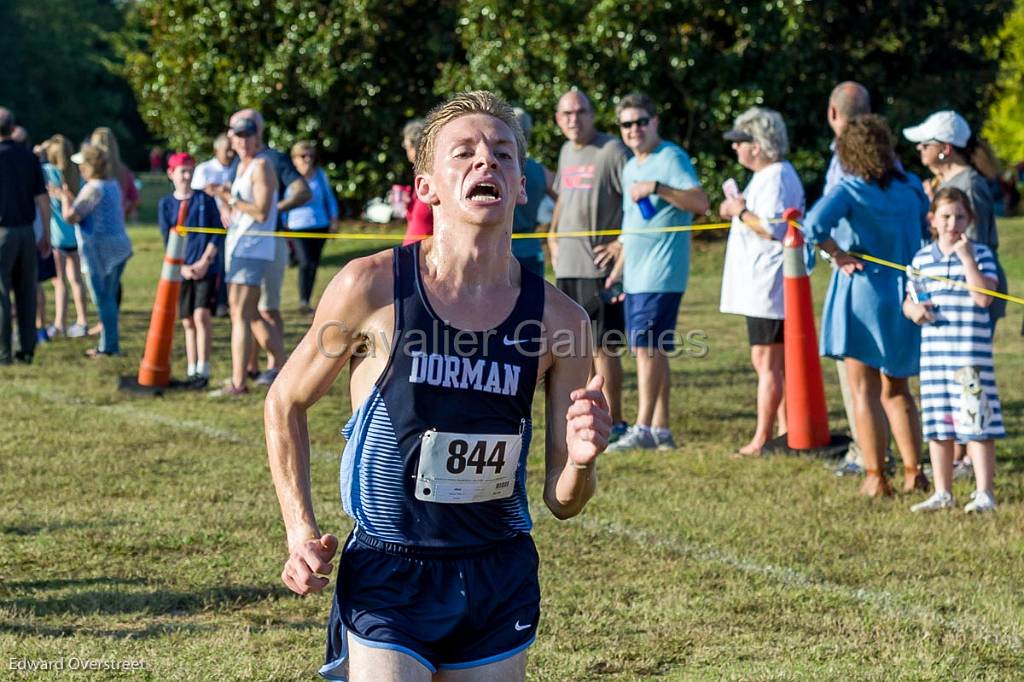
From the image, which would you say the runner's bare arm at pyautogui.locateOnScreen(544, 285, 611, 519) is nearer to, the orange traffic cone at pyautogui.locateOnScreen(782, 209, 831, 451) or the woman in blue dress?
the woman in blue dress

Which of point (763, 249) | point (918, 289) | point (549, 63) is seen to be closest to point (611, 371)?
point (763, 249)

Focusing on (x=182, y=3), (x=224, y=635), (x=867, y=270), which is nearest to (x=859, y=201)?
(x=867, y=270)

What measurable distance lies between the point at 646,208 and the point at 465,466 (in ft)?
19.9

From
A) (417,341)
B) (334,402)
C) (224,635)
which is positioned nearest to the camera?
(417,341)

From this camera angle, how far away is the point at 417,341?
10.6 ft

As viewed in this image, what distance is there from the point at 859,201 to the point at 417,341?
5082 millimetres

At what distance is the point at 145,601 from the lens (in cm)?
588

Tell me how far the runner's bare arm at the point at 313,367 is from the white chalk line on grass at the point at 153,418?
557 centimetres

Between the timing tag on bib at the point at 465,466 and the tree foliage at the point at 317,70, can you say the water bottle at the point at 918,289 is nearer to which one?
the timing tag on bib at the point at 465,466

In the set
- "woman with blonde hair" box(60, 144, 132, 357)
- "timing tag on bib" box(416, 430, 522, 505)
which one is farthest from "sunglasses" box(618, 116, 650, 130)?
"timing tag on bib" box(416, 430, 522, 505)

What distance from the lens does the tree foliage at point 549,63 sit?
23422 millimetres

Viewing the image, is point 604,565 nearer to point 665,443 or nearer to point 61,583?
point 61,583

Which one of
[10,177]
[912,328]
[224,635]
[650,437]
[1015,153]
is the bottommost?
[224,635]

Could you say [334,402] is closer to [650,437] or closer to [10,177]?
[650,437]
